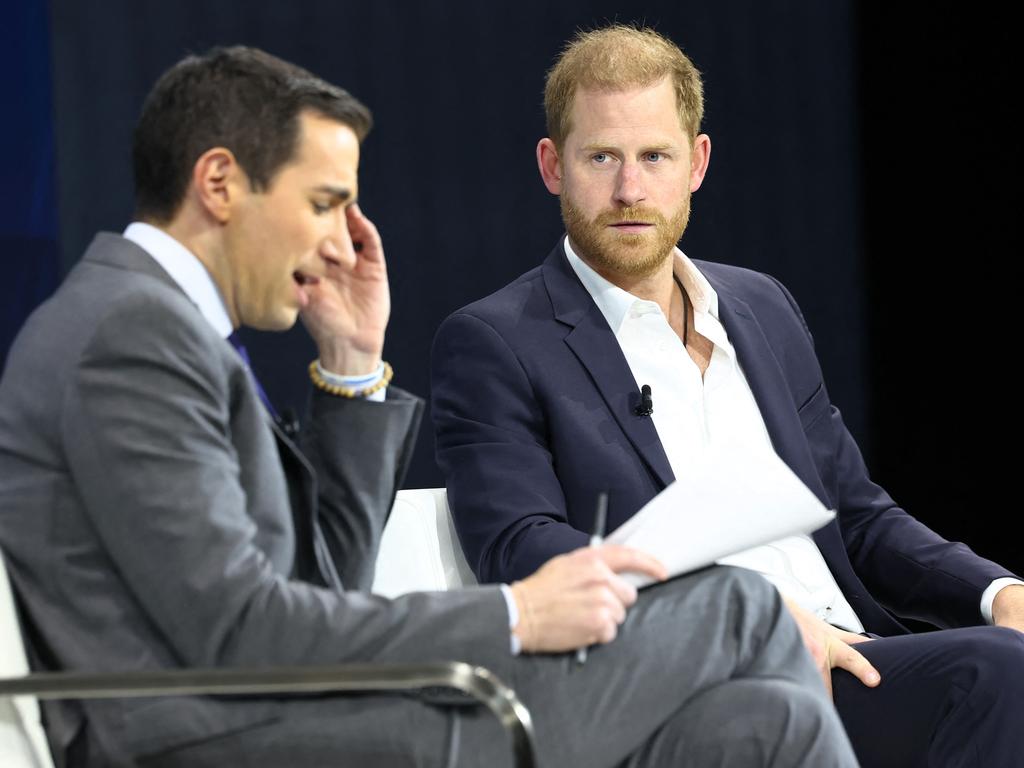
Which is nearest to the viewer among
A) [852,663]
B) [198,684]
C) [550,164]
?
[198,684]

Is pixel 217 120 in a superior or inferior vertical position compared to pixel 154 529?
superior

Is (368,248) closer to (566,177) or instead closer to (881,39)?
(566,177)

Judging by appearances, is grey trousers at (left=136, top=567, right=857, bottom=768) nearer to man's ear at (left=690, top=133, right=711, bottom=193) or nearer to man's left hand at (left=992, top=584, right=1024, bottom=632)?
man's left hand at (left=992, top=584, right=1024, bottom=632)

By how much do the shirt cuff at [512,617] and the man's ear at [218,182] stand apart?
578 mm

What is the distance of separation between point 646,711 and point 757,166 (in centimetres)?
348

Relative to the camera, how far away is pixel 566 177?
113 inches

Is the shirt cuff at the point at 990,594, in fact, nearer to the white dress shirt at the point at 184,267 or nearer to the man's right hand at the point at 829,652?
the man's right hand at the point at 829,652

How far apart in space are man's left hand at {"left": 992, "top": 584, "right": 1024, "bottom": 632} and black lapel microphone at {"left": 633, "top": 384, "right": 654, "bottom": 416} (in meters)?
0.69

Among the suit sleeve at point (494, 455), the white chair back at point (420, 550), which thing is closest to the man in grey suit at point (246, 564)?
the suit sleeve at point (494, 455)

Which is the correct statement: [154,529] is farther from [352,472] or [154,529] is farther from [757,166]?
[757,166]

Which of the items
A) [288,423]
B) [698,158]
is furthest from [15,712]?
[698,158]

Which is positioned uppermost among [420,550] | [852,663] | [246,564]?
[246,564]

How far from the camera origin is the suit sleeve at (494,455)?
8.13 ft

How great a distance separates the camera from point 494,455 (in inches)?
101
